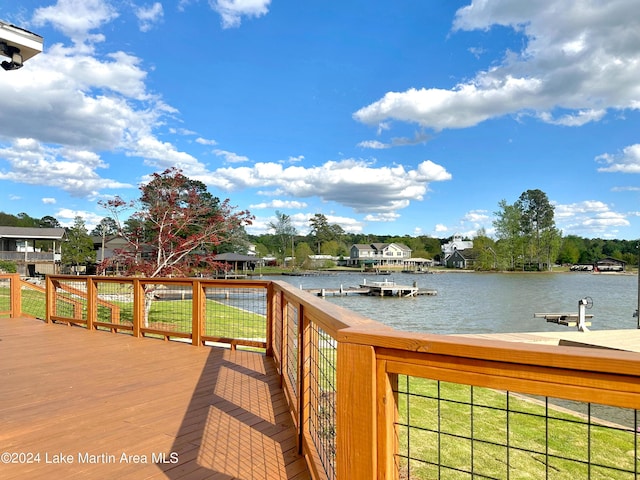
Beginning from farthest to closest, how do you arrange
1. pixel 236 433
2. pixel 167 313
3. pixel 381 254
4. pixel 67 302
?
pixel 381 254 < pixel 167 313 < pixel 67 302 < pixel 236 433

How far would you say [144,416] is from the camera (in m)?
2.96

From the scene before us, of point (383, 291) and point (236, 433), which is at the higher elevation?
point (236, 433)

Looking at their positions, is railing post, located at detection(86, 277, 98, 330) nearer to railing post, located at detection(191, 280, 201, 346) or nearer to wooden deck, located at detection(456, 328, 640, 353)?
railing post, located at detection(191, 280, 201, 346)

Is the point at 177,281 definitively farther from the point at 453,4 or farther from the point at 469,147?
the point at 469,147

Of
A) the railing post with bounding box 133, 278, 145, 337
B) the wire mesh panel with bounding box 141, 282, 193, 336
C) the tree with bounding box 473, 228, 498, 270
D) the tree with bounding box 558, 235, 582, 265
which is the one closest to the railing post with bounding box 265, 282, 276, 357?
the wire mesh panel with bounding box 141, 282, 193, 336

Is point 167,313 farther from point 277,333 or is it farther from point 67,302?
point 277,333

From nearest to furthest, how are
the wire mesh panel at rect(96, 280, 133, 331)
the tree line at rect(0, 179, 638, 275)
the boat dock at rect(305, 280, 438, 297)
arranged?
the wire mesh panel at rect(96, 280, 133, 331), the tree line at rect(0, 179, 638, 275), the boat dock at rect(305, 280, 438, 297)

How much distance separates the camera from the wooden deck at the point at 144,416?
7.42 feet

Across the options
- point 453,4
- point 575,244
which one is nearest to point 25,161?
point 453,4

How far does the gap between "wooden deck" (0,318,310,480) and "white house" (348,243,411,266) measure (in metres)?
71.4

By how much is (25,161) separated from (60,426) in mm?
31029

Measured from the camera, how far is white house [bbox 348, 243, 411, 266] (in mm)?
75125

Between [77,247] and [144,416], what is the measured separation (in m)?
36.7

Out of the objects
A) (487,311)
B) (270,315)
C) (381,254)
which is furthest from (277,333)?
(381,254)
